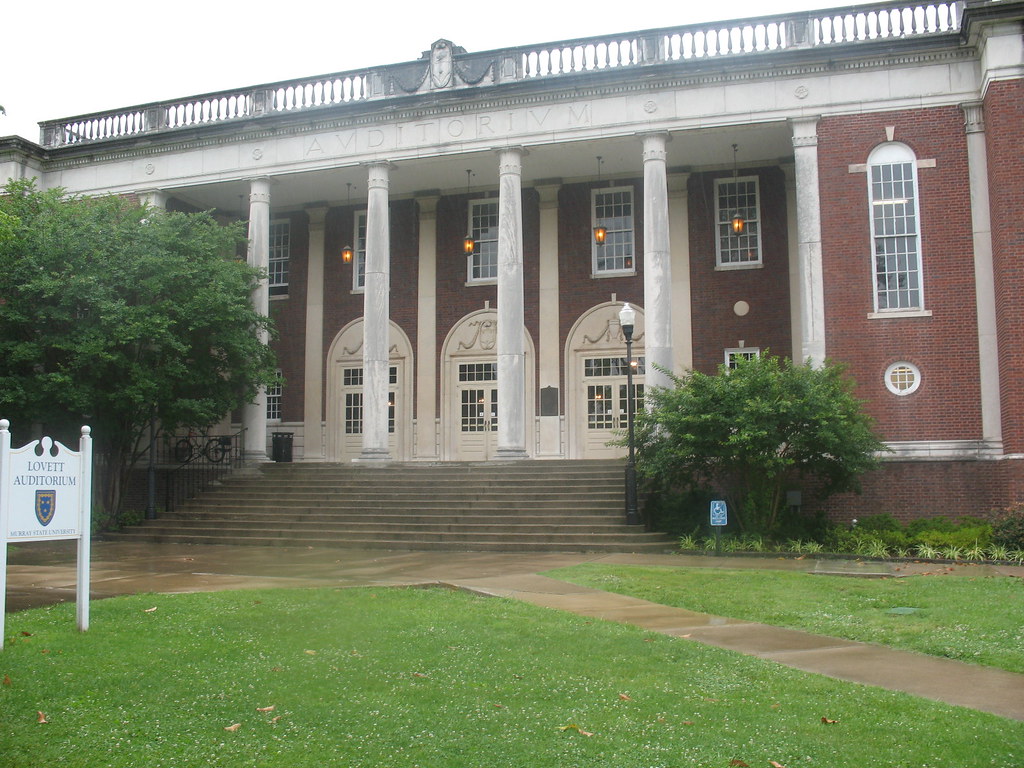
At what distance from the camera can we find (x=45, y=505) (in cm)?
808

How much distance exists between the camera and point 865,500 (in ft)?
70.4

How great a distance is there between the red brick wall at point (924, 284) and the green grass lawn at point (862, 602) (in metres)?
7.89

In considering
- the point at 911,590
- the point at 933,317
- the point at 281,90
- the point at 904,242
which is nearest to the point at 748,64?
the point at 904,242

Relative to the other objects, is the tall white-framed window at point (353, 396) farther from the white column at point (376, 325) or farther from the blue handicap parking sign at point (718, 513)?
the blue handicap parking sign at point (718, 513)

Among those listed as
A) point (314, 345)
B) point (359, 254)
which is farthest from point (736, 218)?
point (314, 345)

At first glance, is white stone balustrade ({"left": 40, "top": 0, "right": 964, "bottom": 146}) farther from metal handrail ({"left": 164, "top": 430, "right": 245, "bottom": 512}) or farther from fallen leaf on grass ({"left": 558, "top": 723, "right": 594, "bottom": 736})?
fallen leaf on grass ({"left": 558, "top": 723, "right": 594, "bottom": 736})

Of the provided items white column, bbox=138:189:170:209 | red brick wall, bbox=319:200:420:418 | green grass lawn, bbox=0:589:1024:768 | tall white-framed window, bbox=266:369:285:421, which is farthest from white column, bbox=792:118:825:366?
white column, bbox=138:189:170:209

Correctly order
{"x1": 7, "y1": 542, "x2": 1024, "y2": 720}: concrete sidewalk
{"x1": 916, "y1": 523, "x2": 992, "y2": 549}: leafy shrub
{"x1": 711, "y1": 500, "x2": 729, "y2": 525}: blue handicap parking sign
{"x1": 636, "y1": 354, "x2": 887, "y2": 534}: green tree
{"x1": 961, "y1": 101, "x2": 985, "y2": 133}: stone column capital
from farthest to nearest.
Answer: {"x1": 961, "y1": 101, "x2": 985, "y2": 133}: stone column capital → {"x1": 636, "y1": 354, "x2": 887, "y2": 534}: green tree → {"x1": 916, "y1": 523, "x2": 992, "y2": 549}: leafy shrub → {"x1": 711, "y1": 500, "x2": 729, "y2": 525}: blue handicap parking sign → {"x1": 7, "y1": 542, "x2": 1024, "y2": 720}: concrete sidewalk

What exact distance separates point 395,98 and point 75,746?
22.4 meters

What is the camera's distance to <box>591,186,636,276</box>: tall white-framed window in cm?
2859

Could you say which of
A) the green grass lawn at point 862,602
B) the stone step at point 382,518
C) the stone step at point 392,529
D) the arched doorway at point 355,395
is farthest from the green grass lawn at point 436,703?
the arched doorway at point 355,395

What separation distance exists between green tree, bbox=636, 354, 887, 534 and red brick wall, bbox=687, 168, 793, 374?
6.93 metres

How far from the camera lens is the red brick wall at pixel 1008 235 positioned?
67.1 feet

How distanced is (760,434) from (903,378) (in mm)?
6244
